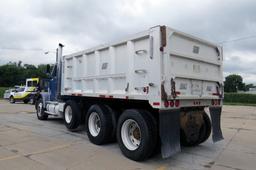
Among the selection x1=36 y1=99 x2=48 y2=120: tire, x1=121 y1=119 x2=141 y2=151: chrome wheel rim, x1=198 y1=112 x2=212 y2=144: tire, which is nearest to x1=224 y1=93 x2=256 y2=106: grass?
x1=36 y1=99 x2=48 y2=120: tire

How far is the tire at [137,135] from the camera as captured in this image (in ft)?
17.3

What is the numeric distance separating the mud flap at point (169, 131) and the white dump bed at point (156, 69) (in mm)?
300

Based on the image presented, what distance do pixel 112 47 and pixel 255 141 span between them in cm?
540

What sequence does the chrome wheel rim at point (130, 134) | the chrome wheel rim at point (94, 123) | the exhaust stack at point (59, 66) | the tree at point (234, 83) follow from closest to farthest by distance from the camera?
the chrome wheel rim at point (130, 134), the chrome wheel rim at point (94, 123), the exhaust stack at point (59, 66), the tree at point (234, 83)

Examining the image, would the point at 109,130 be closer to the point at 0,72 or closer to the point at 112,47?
the point at 112,47

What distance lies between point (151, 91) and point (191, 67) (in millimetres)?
1492

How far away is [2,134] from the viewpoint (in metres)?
8.10

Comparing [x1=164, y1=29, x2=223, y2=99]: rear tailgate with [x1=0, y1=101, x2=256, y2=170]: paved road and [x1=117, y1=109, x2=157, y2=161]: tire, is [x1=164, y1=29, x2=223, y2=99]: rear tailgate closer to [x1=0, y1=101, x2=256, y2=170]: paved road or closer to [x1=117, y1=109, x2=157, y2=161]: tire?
[x1=117, y1=109, x2=157, y2=161]: tire

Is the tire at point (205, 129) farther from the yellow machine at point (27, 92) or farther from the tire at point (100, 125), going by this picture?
the yellow machine at point (27, 92)

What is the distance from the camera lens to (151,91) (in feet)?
17.4

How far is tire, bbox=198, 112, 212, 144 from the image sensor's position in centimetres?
697

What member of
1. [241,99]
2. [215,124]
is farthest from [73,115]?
[241,99]

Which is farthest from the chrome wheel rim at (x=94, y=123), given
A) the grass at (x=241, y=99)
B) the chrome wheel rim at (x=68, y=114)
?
the grass at (x=241, y=99)

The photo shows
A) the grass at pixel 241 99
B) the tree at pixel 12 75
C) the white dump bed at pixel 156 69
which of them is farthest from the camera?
the tree at pixel 12 75
